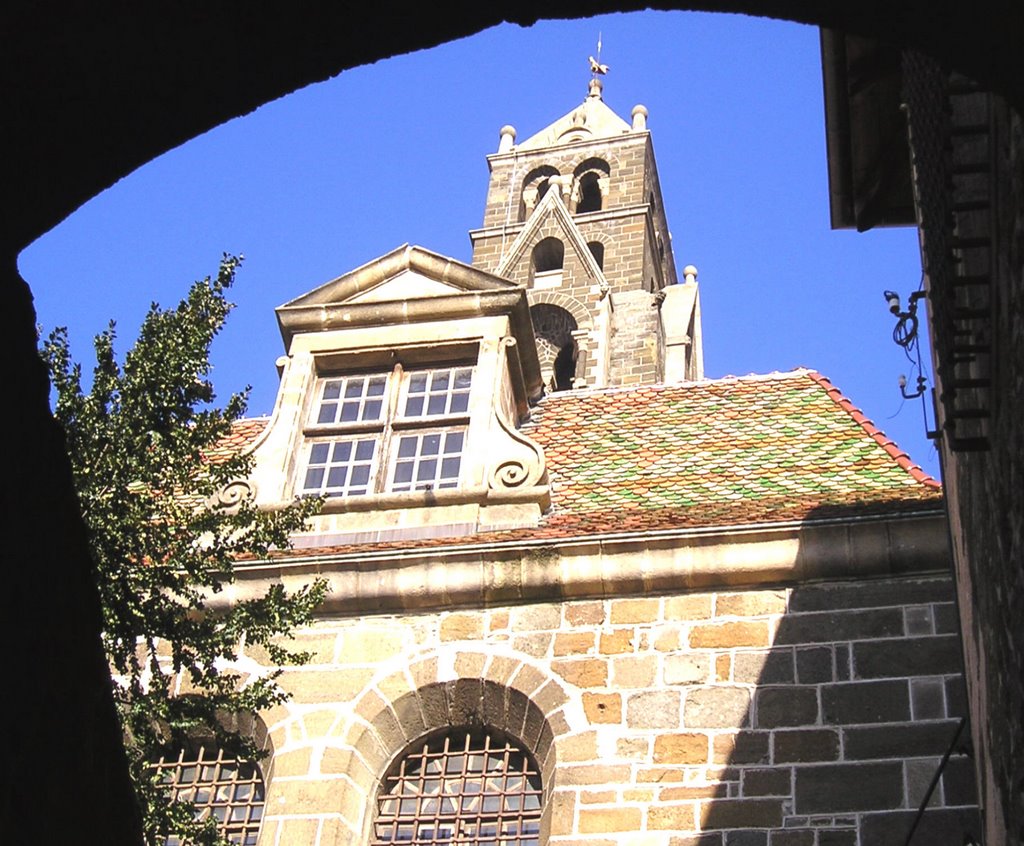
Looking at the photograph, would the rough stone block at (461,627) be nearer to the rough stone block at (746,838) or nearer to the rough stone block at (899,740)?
the rough stone block at (746,838)

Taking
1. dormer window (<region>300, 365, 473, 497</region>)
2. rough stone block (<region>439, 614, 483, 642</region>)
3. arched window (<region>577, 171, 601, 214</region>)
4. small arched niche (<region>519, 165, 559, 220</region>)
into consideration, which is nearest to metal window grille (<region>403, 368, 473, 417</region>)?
dormer window (<region>300, 365, 473, 497</region>)

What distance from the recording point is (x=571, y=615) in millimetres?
8258

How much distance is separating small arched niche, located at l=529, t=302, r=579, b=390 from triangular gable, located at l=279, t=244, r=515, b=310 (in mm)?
21059

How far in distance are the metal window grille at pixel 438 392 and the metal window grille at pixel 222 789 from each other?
3.07m

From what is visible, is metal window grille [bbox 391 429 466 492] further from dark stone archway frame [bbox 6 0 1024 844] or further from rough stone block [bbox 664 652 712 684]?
dark stone archway frame [bbox 6 0 1024 844]

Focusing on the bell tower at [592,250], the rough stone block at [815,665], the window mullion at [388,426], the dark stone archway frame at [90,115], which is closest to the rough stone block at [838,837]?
the rough stone block at [815,665]

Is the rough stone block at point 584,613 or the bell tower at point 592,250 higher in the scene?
the bell tower at point 592,250

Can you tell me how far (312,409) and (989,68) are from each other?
846cm

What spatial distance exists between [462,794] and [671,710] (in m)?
1.20

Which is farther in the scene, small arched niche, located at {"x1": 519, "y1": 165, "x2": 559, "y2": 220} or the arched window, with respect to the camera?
the arched window

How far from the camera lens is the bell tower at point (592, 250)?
32594 mm

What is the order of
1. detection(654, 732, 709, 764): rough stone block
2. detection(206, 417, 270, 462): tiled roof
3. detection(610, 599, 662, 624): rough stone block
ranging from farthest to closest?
detection(206, 417, 270, 462): tiled roof
detection(610, 599, 662, 624): rough stone block
detection(654, 732, 709, 764): rough stone block

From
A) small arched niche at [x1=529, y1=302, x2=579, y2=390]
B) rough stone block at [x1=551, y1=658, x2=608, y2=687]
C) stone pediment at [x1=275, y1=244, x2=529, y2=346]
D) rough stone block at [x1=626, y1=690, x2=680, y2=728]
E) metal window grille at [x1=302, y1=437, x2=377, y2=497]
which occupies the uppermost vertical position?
small arched niche at [x1=529, y1=302, x2=579, y2=390]

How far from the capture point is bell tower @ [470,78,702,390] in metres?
32.6
